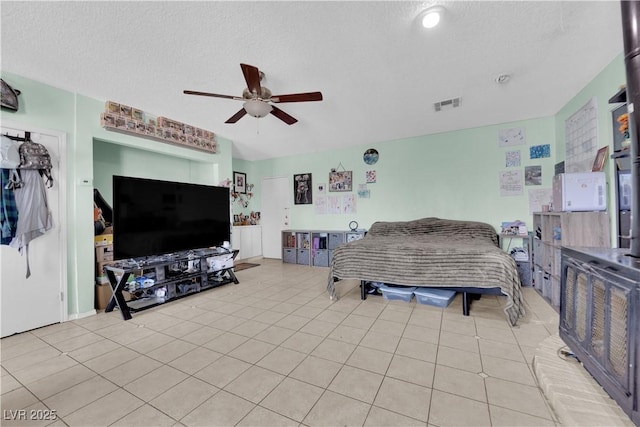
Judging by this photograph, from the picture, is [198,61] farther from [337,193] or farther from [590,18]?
[337,193]

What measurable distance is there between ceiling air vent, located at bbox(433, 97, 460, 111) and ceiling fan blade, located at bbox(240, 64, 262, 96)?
2.38m

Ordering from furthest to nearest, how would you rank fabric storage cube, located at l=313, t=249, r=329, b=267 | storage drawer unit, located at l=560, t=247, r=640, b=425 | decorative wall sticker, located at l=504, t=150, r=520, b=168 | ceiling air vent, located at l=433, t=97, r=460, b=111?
1. fabric storage cube, located at l=313, t=249, r=329, b=267
2. decorative wall sticker, located at l=504, t=150, r=520, b=168
3. ceiling air vent, located at l=433, t=97, r=460, b=111
4. storage drawer unit, located at l=560, t=247, r=640, b=425

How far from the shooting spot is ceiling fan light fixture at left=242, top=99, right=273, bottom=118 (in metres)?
2.52

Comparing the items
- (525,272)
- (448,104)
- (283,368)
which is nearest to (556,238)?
(525,272)

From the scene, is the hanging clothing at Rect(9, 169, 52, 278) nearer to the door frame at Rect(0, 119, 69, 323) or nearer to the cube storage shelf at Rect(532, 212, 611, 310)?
the door frame at Rect(0, 119, 69, 323)

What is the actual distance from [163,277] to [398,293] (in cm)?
305

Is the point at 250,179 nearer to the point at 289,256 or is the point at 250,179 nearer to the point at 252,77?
the point at 289,256

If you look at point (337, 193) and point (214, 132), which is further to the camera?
point (337, 193)

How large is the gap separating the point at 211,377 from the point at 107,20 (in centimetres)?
271

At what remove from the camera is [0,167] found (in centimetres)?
233

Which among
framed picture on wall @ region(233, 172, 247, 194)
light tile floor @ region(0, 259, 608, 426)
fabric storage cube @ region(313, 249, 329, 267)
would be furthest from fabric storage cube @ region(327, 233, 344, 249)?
framed picture on wall @ region(233, 172, 247, 194)

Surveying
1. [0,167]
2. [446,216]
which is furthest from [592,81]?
[0,167]

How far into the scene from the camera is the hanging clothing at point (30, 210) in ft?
7.99

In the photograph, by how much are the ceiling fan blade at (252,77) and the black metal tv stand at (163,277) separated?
232 cm
